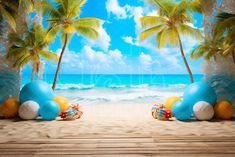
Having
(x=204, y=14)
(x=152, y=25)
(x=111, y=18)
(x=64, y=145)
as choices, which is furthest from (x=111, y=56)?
(x=64, y=145)

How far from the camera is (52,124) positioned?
527 cm

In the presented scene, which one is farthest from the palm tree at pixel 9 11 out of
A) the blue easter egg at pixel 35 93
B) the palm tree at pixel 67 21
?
the palm tree at pixel 67 21

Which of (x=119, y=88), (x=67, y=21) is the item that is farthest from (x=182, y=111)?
(x=119, y=88)

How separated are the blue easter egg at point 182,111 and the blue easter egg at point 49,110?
7.96 feet

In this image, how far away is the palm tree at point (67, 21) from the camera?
8172 millimetres

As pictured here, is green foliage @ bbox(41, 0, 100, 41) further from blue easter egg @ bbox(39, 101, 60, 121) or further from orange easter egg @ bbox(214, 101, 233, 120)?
orange easter egg @ bbox(214, 101, 233, 120)

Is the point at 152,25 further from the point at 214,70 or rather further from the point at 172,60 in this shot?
the point at 172,60

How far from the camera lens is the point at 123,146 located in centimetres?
345

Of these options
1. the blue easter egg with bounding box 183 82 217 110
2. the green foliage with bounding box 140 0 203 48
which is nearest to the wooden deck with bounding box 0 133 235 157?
the blue easter egg with bounding box 183 82 217 110

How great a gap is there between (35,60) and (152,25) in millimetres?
3649

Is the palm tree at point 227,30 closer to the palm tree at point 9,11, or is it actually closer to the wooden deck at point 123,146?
the wooden deck at point 123,146

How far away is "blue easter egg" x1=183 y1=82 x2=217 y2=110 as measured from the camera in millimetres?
5688

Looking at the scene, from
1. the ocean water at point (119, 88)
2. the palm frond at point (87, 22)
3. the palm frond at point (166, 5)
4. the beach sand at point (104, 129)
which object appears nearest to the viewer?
the beach sand at point (104, 129)

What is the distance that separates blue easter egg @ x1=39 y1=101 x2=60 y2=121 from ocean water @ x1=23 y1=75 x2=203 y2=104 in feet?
33.0
